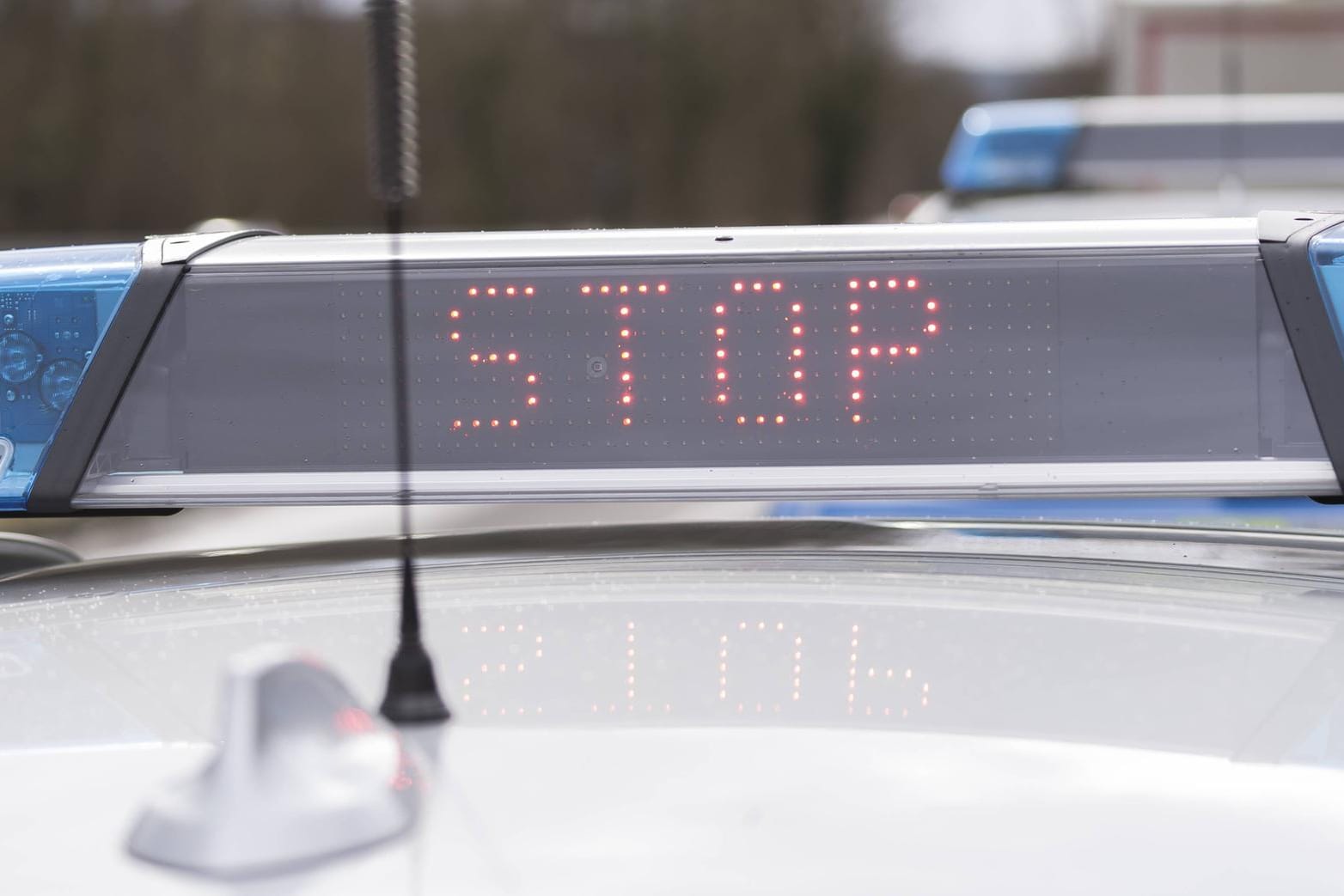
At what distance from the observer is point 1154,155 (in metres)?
7.71

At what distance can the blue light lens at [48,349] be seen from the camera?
7.68 ft

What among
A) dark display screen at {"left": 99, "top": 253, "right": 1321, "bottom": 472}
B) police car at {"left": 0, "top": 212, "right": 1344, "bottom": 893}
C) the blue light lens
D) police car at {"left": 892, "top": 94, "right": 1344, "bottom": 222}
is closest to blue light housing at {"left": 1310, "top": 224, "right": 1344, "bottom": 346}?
police car at {"left": 0, "top": 212, "right": 1344, "bottom": 893}

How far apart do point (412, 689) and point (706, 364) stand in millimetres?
1199

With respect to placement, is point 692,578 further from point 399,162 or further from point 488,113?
point 488,113

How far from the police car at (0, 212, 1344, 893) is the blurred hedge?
88.7ft

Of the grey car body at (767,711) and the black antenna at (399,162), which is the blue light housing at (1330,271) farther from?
the black antenna at (399,162)

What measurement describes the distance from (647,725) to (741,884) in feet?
0.88

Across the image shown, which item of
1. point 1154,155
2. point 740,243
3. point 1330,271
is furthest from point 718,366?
point 1154,155

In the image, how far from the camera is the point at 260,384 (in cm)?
242

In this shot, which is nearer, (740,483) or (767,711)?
(767,711)

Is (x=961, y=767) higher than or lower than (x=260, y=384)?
lower

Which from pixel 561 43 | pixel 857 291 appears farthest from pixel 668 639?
pixel 561 43

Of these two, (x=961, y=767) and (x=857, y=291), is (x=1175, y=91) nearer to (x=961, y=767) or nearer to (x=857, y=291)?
(x=857, y=291)

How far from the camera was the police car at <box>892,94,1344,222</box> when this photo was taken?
7246 millimetres
